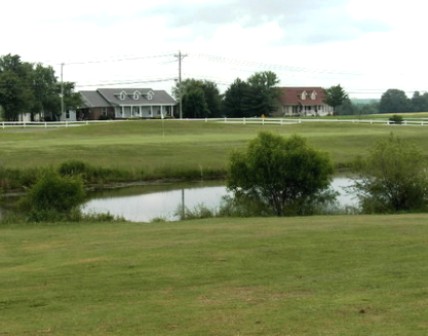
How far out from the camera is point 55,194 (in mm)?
23844

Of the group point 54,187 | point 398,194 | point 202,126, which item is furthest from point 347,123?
point 54,187

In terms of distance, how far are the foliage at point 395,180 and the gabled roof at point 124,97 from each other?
311 feet

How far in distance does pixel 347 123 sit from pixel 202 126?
17.7 m

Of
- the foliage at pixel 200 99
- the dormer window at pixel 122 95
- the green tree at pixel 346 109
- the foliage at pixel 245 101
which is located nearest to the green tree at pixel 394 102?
the green tree at pixel 346 109

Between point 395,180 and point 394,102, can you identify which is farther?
point 394,102

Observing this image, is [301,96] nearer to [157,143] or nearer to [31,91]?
[31,91]

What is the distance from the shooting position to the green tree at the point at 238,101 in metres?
110

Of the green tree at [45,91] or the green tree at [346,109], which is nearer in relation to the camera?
the green tree at [45,91]

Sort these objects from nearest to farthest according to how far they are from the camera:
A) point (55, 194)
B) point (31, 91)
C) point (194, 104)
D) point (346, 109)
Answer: point (55, 194) → point (31, 91) → point (194, 104) → point (346, 109)

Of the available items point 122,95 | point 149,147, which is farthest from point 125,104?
point 149,147

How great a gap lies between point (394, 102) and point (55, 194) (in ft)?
552

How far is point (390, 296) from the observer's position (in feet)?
27.6

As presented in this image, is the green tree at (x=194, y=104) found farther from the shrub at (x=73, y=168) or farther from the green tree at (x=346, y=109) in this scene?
the shrub at (x=73, y=168)

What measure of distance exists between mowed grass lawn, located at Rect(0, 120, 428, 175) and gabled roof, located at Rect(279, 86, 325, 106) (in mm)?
57602
